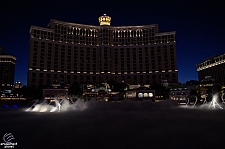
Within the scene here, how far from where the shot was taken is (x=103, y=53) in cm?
12669

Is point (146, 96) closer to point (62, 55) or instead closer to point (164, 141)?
point (164, 141)

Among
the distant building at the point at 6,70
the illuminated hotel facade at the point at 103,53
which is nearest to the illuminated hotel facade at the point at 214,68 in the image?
the illuminated hotel facade at the point at 103,53

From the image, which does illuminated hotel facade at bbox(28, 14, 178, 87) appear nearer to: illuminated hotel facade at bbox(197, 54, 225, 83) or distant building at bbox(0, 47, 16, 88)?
illuminated hotel facade at bbox(197, 54, 225, 83)

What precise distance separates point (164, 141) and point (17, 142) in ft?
30.0

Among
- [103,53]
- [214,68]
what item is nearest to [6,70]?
[103,53]

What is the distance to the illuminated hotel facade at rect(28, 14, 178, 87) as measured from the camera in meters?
117

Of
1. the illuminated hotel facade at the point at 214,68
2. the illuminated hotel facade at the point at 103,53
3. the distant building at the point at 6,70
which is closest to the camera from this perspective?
the illuminated hotel facade at the point at 103,53

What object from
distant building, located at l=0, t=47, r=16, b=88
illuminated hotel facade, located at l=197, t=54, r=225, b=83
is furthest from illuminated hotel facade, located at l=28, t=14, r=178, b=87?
distant building, located at l=0, t=47, r=16, b=88

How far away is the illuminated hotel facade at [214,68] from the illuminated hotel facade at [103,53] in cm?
3203

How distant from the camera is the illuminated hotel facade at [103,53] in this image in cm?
11694

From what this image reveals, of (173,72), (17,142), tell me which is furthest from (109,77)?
(17,142)

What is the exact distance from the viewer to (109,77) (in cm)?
12331

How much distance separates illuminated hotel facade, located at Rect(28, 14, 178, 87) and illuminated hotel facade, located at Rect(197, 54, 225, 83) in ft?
105

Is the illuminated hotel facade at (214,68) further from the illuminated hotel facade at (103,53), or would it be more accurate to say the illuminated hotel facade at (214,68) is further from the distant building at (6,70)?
the distant building at (6,70)
